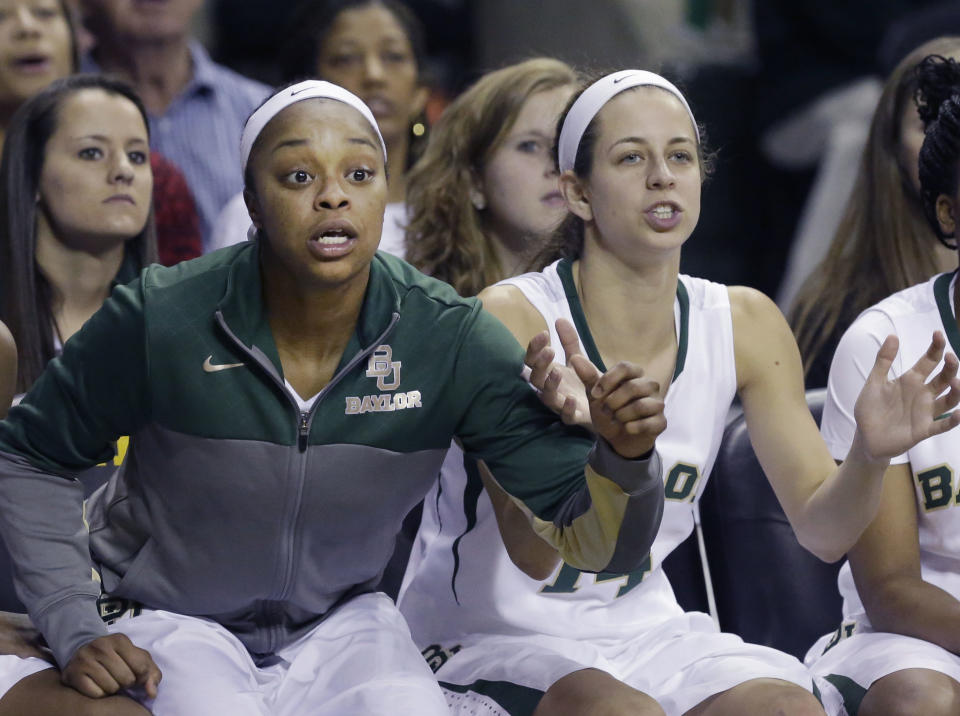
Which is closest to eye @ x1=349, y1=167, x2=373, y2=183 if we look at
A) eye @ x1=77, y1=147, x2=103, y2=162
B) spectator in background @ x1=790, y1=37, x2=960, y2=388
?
eye @ x1=77, y1=147, x2=103, y2=162

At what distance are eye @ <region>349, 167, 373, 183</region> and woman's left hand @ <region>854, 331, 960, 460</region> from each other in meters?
0.90

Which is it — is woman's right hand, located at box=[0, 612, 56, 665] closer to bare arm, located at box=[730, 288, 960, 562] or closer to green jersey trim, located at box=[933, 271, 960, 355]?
bare arm, located at box=[730, 288, 960, 562]

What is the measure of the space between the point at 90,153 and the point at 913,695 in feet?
7.11

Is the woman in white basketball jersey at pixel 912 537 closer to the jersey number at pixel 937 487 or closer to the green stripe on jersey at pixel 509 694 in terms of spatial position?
the jersey number at pixel 937 487

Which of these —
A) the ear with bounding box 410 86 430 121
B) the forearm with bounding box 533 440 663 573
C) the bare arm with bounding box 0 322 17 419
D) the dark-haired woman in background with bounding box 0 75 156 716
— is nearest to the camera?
the forearm with bounding box 533 440 663 573

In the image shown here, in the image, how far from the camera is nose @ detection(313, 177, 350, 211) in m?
2.49

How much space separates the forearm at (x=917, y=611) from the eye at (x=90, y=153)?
1.98 meters

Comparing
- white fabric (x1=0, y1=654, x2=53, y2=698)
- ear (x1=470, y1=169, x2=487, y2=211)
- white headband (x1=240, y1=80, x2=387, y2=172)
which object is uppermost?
white headband (x1=240, y1=80, x2=387, y2=172)

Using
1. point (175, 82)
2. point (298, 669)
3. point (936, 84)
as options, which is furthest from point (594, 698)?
point (175, 82)

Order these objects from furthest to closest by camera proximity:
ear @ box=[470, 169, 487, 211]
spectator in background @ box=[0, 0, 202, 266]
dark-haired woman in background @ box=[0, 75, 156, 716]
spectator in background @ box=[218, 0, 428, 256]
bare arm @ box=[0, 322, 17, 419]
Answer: spectator in background @ box=[218, 0, 428, 256] → spectator in background @ box=[0, 0, 202, 266] → ear @ box=[470, 169, 487, 211] → dark-haired woman in background @ box=[0, 75, 156, 716] → bare arm @ box=[0, 322, 17, 419]

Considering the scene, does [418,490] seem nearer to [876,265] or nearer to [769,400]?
[769,400]

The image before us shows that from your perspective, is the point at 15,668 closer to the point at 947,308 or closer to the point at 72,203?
the point at 72,203

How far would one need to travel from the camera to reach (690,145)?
115 inches

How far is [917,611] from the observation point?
2.77 meters
